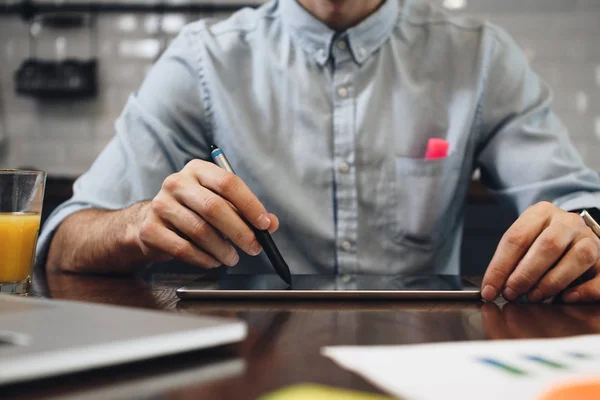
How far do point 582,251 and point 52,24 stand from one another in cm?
260

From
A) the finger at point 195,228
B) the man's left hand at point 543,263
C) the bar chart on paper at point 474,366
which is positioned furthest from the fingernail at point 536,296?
the finger at point 195,228

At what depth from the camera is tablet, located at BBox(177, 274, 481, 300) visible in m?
0.66

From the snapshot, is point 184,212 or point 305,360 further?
point 184,212

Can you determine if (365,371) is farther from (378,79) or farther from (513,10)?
(513,10)

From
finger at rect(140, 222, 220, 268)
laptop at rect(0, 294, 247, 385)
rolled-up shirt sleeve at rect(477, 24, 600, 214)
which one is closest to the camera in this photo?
laptop at rect(0, 294, 247, 385)

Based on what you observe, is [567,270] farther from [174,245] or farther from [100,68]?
[100,68]

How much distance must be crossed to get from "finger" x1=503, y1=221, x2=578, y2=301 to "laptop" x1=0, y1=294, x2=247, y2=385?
1.22 ft

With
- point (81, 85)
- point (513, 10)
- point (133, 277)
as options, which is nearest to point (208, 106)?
point (133, 277)

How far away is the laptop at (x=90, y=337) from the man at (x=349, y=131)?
650 mm

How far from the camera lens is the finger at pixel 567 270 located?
26.6 inches

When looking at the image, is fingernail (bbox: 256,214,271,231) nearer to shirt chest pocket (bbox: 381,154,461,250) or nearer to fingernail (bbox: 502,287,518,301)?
fingernail (bbox: 502,287,518,301)

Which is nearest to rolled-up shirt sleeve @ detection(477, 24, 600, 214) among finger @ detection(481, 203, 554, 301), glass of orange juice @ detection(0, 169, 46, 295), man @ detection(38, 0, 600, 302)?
man @ detection(38, 0, 600, 302)

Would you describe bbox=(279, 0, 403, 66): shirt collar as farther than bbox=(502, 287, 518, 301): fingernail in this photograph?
Yes

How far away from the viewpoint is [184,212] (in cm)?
75
